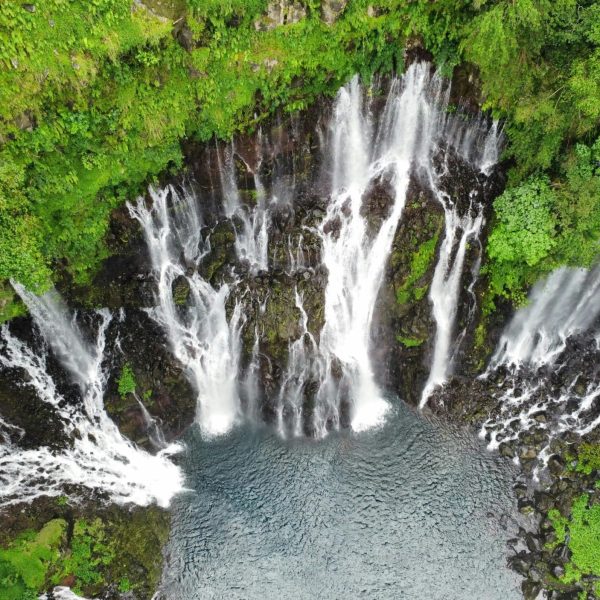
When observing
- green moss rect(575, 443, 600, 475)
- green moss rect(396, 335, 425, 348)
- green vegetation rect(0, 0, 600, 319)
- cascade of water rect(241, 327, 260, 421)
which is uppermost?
green vegetation rect(0, 0, 600, 319)

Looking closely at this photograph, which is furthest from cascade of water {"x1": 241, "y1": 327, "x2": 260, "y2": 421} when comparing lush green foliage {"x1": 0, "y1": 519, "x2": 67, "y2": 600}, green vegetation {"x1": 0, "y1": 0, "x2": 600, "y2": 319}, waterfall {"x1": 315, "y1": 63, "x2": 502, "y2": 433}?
lush green foliage {"x1": 0, "y1": 519, "x2": 67, "y2": 600}

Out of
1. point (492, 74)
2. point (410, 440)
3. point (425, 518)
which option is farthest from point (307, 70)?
point (425, 518)

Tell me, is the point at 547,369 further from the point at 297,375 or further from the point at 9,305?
the point at 9,305

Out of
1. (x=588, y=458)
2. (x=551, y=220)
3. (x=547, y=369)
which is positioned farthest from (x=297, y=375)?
(x=588, y=458)

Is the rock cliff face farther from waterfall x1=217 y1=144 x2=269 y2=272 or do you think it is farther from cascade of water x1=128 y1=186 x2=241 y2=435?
cascade of water x1=128 y1=186 x2=241 y2=435

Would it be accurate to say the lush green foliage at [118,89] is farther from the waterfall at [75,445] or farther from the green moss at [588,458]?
the green moss at [588,458]

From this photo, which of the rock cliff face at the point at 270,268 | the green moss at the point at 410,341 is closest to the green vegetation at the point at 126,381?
the rock cliff face at the point at 270,268
